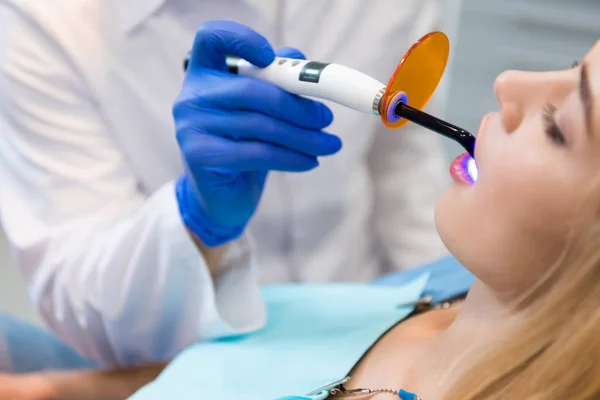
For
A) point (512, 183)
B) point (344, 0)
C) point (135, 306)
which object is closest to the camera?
point (512, 183)

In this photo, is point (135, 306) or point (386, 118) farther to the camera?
point (135, 306)

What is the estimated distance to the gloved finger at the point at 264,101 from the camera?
69cm

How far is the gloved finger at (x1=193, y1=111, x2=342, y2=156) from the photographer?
0.72m

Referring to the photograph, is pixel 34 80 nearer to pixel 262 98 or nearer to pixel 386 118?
pixel 262 98

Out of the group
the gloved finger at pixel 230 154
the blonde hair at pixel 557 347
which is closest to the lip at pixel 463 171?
the blonde hair at pixel 557 347

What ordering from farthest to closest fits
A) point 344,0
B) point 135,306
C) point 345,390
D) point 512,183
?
point 344,0 → point 135,306 → point 345,390 → point 512,183

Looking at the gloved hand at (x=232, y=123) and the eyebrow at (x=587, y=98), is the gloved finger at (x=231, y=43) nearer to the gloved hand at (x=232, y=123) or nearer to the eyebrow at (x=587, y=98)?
the gloved hand at (x=232, y=123)

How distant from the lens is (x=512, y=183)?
52cm

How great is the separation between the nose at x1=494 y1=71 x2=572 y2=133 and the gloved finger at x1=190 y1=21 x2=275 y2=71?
255 millimetres

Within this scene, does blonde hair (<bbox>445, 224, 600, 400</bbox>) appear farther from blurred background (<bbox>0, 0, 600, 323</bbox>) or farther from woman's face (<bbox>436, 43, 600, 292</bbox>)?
blurred background (<bbox>0, 0, 600, 323</bbox>)

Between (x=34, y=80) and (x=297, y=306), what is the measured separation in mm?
451

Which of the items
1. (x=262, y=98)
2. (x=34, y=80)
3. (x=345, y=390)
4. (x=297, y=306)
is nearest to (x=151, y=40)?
(x=34, y=80)

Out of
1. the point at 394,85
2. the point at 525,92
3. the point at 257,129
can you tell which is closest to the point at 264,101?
the point at 257,129

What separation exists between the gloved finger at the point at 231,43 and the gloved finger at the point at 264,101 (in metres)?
0.03
